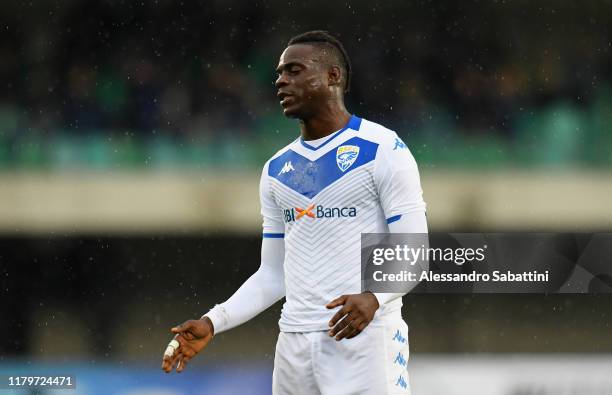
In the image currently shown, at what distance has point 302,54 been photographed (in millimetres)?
4039

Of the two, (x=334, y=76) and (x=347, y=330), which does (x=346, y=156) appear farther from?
(x=347, y=330)

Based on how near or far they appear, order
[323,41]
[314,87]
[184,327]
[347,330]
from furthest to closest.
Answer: [323,41] → [314,87] → [184,327] → [347,330]

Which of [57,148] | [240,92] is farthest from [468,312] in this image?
[57,148]

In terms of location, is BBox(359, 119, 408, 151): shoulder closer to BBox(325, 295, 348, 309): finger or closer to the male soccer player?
the male soccer player

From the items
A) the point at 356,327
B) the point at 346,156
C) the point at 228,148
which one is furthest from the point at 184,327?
the point at 228,148

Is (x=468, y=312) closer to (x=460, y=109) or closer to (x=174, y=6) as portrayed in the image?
(x=460, y=109)

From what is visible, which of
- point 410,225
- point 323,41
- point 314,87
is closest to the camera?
point 410,225

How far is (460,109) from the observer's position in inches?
489

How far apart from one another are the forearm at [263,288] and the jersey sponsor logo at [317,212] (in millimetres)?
179

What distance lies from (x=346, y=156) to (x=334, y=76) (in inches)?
14.2

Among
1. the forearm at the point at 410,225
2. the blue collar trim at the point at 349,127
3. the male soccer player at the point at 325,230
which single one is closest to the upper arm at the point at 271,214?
the male soccer player at the point at 325,230

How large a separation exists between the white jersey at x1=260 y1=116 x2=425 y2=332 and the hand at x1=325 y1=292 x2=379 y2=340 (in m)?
0.31

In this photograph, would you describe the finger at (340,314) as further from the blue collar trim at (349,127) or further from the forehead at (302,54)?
the forehead at (302,54)

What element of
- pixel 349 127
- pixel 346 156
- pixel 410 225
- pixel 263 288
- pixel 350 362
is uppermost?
pixel 349 127
